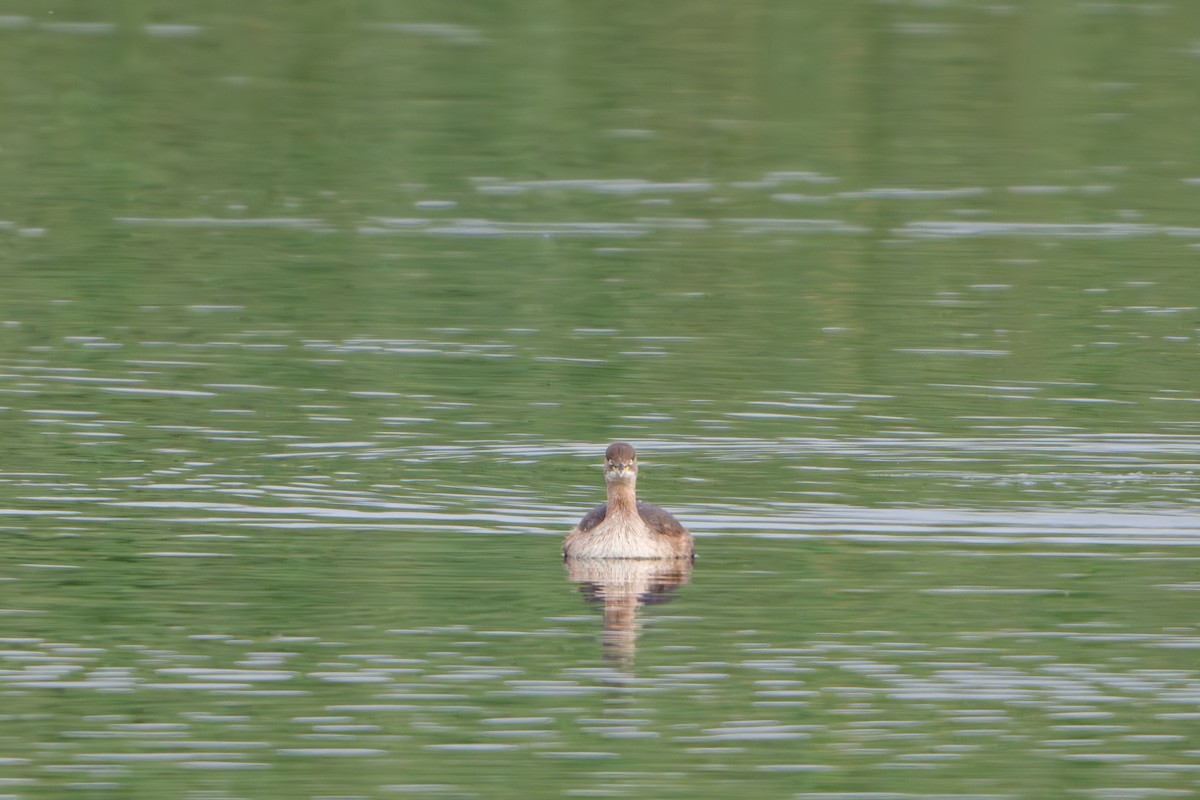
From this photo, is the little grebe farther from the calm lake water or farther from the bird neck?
the calm lake water

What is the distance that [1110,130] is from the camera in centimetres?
4122

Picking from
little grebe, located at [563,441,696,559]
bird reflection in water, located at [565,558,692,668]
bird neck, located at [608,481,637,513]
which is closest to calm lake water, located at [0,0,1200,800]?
bird reflection in water, located at [565,558,692,668]

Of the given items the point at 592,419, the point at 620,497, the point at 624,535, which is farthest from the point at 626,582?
the point at 592,419

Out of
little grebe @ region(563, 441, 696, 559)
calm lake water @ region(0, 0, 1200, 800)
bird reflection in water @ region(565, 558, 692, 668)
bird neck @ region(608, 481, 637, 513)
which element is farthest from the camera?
bird neck @ region(608, 481, 637, 513)

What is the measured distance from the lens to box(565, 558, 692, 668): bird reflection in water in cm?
A: 1820

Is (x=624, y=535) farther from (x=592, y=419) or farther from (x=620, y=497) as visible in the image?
(x=592, y=419)

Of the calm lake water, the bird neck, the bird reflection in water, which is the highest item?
the bird neck

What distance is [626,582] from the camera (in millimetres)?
19219

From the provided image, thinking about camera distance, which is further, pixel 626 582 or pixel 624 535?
pixel 624 535

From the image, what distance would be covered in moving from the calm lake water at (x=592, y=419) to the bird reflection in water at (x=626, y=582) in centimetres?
6

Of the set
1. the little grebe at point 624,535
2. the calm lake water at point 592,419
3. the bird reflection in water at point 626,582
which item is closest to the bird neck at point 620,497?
the little grebe at point 624,535

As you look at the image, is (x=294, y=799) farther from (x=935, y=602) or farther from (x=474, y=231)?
(x=474, y=231)

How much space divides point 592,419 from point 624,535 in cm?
447

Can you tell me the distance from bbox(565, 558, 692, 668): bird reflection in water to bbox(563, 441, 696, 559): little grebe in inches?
2.0
